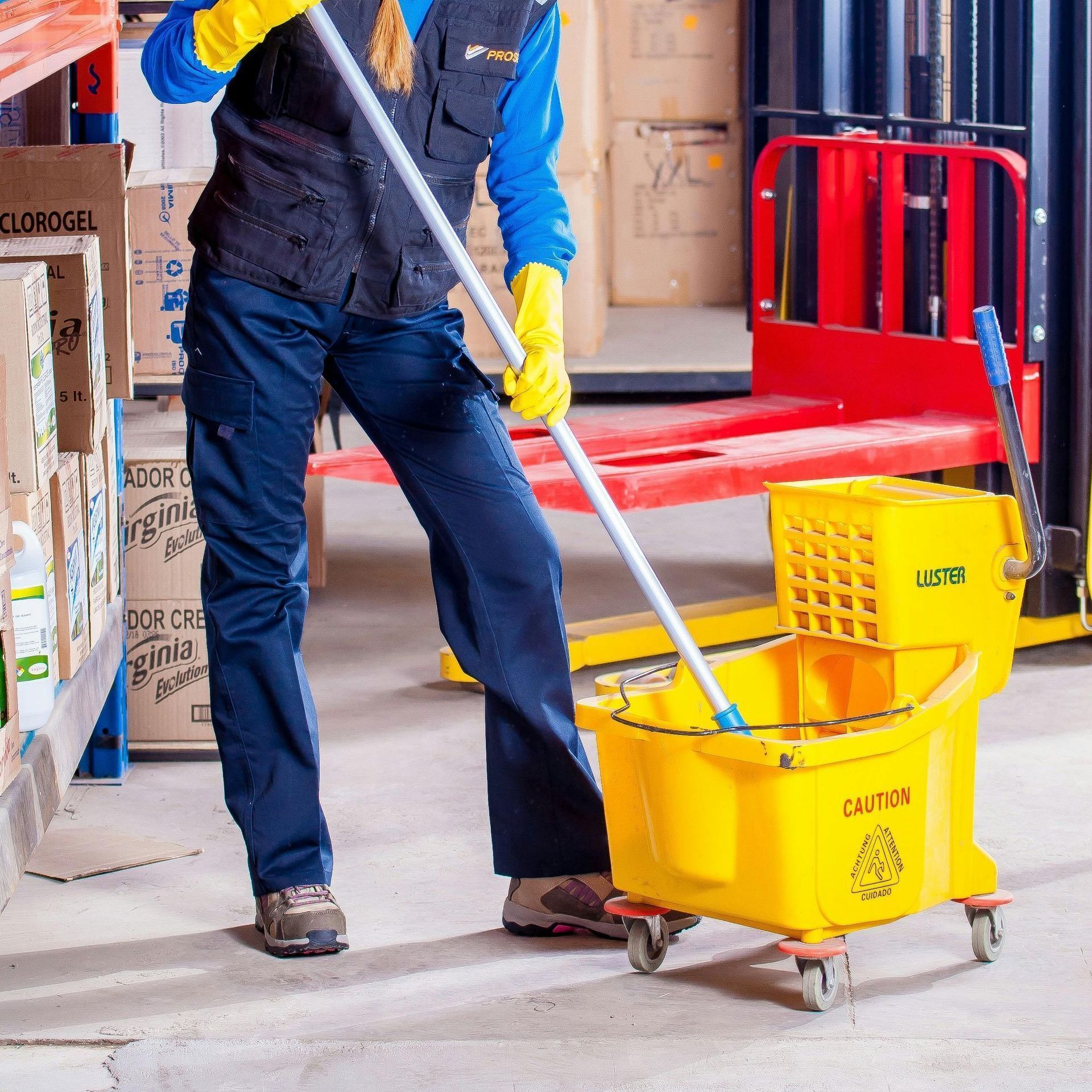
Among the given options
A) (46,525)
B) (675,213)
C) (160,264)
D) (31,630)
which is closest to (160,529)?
(160,264)

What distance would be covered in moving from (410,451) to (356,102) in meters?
0.54

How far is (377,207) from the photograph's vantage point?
2.59m

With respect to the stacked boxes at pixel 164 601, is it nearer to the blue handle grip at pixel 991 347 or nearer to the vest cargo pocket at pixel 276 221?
the vest cargo pocket at pixel 276 221

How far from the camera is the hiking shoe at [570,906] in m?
2.84

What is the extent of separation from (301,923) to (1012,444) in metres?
1.35

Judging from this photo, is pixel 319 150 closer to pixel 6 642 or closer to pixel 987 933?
pixel 6 642

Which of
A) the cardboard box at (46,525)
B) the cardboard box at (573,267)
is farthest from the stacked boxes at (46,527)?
the cardboard box at (573,267)

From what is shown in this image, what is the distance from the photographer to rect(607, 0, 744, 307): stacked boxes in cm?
876

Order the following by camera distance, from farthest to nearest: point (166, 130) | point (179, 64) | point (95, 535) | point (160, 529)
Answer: point (166, 130), point (160, 529), point (95, 535), point (179, 64)

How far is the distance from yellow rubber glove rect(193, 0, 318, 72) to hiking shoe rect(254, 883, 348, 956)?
1285mm

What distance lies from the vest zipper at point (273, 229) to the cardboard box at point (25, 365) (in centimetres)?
32

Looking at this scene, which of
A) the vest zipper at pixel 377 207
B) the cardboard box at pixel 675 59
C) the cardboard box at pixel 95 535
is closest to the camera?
the vest zipper at pixel 377 207

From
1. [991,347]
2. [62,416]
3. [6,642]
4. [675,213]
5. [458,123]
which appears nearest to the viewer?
[6,642]

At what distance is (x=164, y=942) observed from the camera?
2.88m
